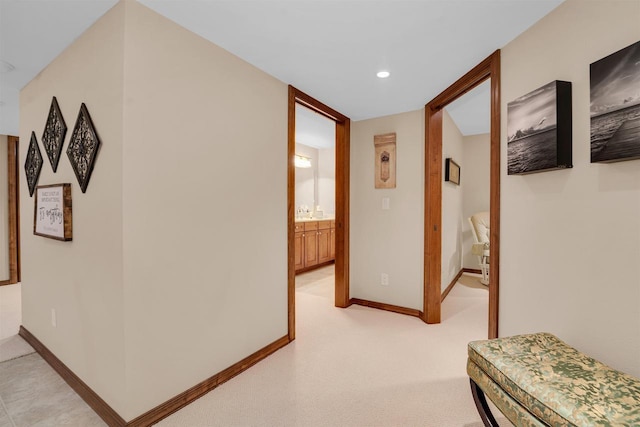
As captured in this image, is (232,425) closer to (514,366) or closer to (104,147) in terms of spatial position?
(514,366)

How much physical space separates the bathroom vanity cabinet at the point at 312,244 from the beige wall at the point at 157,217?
2540 mm

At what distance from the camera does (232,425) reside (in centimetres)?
Result: 156

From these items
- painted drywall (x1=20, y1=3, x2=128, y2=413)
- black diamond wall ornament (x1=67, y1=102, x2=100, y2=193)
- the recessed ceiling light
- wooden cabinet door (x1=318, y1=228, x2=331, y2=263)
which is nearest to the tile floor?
painted drywall (x1=20, y1=3, x2=128, y2=413)

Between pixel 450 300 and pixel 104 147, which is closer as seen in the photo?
pixel 104 147

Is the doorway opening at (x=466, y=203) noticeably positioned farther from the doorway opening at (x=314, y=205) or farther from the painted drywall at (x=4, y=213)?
the painted drywall at (x=4, y=213)

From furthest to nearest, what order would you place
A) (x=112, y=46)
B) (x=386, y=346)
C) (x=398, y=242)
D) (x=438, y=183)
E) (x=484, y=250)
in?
1. (x=484, y=250)
2. (x=398, y=242)
3. (x=438, y=183)
4. (x=386, y=346)
5. (x=112, y=46)

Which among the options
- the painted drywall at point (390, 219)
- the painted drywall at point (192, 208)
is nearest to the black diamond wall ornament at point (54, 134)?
the painted drywall at point (192, 208)

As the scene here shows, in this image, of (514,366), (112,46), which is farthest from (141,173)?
(514,366)

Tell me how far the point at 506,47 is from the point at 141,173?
7.56 feet

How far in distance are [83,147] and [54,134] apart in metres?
0.54

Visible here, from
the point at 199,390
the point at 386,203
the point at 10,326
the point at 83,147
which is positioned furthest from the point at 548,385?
the point at 10,326

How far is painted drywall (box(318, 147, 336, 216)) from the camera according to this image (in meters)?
6.21

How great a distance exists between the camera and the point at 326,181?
6.29 m

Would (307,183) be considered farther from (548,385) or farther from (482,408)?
(548,385)
